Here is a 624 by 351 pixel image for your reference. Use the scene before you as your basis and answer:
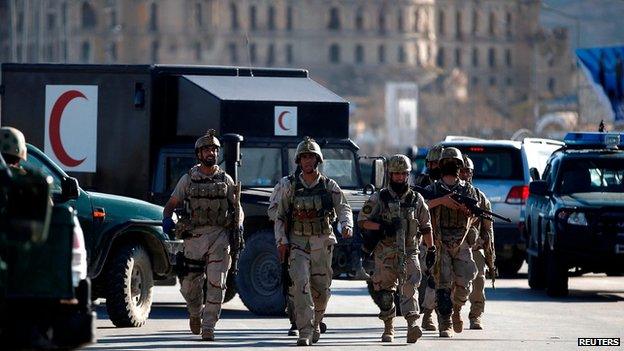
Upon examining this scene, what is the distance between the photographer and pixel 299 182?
17.4 meters

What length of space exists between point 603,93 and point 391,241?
26139 millimetres

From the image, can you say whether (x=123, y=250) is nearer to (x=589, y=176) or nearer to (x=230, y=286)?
(x=230, y=286)

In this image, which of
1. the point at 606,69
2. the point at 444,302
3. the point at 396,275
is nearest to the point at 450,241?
the point at 444,302

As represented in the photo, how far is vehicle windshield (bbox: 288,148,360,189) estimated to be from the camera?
71.8 feet

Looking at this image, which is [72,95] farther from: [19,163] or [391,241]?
[19,163]

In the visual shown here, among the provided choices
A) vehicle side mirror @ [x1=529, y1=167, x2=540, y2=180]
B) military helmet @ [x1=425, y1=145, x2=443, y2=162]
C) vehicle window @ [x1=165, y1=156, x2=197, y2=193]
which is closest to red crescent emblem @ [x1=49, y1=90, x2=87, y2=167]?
vehicle window @ [x1=165, y1=156, x2=197, y2=193]

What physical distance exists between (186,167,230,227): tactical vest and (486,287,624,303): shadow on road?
715cm

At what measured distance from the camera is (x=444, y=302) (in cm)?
1833

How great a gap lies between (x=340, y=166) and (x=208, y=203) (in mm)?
4531

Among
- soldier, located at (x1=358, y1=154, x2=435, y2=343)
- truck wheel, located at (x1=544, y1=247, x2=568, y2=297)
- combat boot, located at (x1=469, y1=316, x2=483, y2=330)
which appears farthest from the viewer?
truck wheel, located at (x1=544, y1=247, x2=568, y2=297)

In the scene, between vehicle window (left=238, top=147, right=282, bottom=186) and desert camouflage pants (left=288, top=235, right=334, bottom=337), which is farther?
vehicle window (left=238, top=147, right=282, bottom=186)

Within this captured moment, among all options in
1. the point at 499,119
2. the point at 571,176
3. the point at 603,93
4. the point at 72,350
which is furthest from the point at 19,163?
the point at 499,119

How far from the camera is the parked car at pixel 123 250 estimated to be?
A: 18672mm

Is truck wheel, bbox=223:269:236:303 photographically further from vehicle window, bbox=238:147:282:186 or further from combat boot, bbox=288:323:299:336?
combat boot, bbox=288:323:299:336
